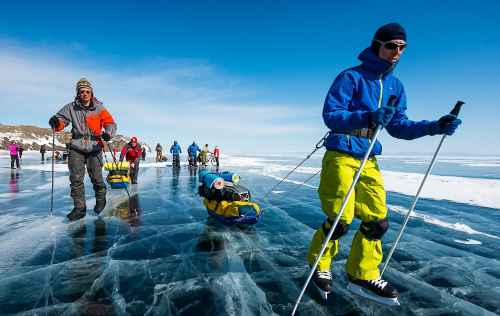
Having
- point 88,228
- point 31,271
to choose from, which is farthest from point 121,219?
point 31,271

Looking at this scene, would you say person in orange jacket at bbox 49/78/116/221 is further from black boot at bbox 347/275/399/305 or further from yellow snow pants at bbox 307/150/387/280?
black boot at bbox 347/275/399/305

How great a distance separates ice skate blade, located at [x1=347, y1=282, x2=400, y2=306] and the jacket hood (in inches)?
81.3

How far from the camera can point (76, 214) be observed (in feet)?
16.6

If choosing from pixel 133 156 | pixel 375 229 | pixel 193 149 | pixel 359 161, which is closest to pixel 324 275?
pixel 375 229

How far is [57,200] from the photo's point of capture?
272 inches

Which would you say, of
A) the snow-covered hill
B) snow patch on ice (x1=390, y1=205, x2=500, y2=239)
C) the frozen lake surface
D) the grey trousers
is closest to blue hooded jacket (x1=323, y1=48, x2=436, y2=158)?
the frozen lake surface

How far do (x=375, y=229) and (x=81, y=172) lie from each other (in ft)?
16.4

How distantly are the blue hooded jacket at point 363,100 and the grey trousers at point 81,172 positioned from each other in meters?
4.54

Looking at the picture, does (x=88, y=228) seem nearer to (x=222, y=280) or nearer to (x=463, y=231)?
(x=222, y=280)

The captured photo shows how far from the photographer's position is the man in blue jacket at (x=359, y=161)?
2.46m

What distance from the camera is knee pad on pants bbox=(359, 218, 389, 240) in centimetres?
252

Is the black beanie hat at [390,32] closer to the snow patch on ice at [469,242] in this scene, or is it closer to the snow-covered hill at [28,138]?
the snow patch on ice at [469,242]

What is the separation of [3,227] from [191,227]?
3.11 m

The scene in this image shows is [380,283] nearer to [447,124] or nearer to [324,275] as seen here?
[324,275]
